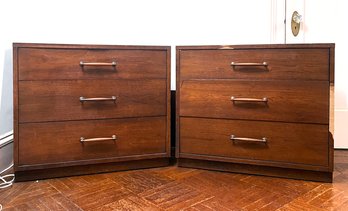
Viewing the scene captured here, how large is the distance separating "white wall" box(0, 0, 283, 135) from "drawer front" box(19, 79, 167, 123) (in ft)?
1.45

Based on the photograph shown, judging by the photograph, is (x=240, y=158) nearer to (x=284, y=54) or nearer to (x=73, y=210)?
(x=284, y=54)

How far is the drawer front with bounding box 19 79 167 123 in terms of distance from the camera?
4.97 ft

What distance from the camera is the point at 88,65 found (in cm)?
157

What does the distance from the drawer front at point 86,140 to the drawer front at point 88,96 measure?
0.13 feet

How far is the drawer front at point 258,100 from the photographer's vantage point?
4.91 ft

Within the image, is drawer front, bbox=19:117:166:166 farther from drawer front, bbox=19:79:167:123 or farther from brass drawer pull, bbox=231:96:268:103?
brass drawer pull, bbox=231:96:268:103

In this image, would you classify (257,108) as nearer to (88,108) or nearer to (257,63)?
(257,63)

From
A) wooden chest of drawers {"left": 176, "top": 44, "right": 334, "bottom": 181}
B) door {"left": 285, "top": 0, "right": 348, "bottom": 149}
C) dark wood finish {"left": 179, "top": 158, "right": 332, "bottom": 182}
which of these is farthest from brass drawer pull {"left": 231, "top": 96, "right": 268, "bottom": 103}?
door {"left": 285, "top": 0, "right": 348, "bottom": 149}
